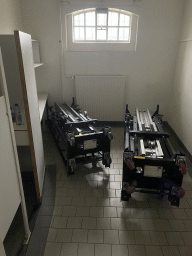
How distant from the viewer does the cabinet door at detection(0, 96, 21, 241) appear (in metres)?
1.51

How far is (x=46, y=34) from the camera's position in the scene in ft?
13.6

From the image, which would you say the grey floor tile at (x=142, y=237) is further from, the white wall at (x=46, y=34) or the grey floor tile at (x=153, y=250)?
the white wall at (x=46, y=34)

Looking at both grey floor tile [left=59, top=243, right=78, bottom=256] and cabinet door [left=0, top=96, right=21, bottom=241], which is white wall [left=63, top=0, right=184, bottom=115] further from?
grey floor tile [left=59, top=243, right=78, bottom=256]

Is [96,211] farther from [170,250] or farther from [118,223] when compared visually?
[170,250]

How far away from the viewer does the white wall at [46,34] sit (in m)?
3.95

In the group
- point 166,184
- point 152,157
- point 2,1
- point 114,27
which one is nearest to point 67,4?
point 114,27

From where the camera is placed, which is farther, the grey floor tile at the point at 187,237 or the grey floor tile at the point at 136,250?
the grey floor tile at the point at 187,237

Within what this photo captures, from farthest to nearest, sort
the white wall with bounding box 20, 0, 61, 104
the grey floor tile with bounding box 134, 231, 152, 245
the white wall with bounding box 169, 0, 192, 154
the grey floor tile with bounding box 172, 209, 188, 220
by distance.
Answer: the white wall with bounding box 20, 0, 61, 104 < the white wall with bounding box 169, 0, 192, 154 < the grey floor tile with bounding box 172, 209, 188, 220 < the grey floor tile with bounding box 134, 231, 152, 245

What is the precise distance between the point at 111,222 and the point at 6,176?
1.30 m

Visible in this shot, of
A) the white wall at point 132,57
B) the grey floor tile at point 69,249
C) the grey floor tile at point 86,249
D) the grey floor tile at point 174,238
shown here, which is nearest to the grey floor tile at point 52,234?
the grey floor tile at point 69,249

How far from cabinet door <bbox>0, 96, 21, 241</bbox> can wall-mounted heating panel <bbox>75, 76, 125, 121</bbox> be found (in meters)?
2.95

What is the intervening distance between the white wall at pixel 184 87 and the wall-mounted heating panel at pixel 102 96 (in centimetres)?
112

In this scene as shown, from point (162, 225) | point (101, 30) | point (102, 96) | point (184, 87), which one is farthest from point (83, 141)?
point (101, 30)

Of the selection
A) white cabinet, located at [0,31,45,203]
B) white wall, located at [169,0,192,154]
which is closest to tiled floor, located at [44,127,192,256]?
white cabinet, located at [0,31,45,203]
